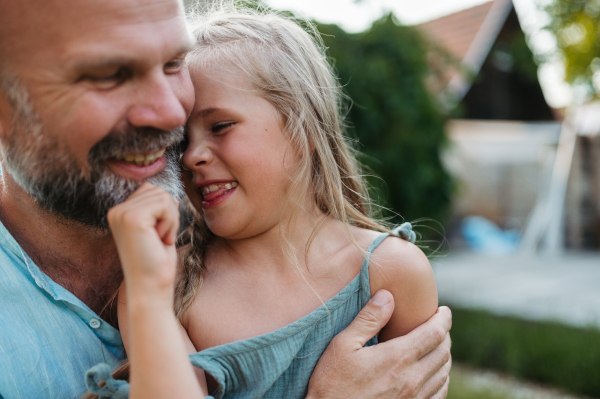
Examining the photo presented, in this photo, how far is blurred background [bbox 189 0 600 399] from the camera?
16.9ft

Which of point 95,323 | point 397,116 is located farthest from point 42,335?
point 397,116

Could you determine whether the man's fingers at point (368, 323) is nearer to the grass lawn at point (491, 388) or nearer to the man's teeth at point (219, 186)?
the man's teeth at point (219, 186)

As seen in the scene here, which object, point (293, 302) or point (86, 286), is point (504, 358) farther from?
point (86, 286)

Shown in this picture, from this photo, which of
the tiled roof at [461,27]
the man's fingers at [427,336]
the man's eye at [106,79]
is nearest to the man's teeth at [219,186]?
the man's eye at [106,79]

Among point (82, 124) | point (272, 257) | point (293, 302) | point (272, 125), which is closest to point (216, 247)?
point (272, 257)

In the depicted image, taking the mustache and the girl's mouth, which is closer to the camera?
the mustache

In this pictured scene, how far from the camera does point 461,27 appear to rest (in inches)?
496

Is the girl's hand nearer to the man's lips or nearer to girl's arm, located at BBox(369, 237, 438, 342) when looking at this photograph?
the man's lips

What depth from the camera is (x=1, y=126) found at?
1557 mm

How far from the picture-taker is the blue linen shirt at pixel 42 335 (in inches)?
60.5

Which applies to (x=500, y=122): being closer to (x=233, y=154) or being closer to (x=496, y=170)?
(x=496, y=170)

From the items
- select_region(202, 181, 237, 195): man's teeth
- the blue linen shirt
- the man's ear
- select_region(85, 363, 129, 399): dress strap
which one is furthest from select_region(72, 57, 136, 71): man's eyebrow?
select_region(85, 363, 129, 399): dress strap

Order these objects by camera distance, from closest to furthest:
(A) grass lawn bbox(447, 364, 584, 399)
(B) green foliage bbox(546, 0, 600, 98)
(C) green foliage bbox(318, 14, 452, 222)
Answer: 1. (A) grass lawn bbox(447, 364, 584, 399)
2. (C) green foliage bbox(318, 14, 452, 222)
3. (B) green foliage bbox(546, 0, 600, 98)

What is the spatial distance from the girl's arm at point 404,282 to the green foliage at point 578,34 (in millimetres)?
10230
